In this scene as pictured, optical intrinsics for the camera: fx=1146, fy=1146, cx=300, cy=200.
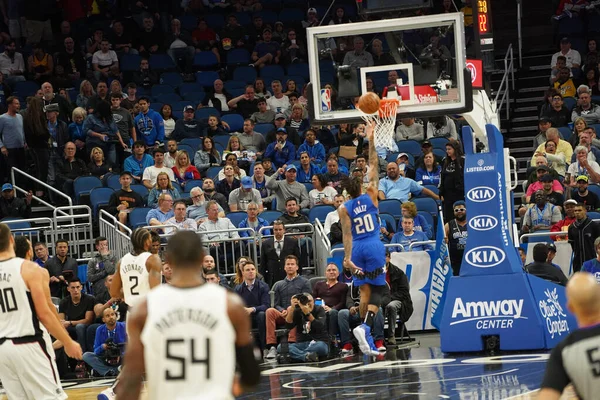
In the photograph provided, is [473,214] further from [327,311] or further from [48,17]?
[48,17]

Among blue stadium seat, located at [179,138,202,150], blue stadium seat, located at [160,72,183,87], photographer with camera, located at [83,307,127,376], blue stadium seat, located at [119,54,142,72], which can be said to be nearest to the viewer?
photographer with camera, located at [83,307,127,376]

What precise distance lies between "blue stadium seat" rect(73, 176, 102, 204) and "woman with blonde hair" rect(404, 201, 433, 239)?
5813mm

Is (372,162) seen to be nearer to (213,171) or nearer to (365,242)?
(365,242)

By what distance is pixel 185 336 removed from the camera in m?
5.52

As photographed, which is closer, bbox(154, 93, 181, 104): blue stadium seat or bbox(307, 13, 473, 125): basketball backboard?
bbox(307, 13, 473, 125): basketball backboard

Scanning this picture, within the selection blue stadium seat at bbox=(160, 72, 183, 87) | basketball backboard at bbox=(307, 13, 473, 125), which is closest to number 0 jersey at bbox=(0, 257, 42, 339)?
basketball backboard at bbox=(307, 13, 473, 125)

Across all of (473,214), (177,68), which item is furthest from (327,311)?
(177,68)

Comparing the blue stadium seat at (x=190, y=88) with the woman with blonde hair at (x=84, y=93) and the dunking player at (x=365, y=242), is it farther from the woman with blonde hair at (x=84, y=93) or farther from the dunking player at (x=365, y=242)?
the dunking player at (x=365, y=242)

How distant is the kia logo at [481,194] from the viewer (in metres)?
14.3

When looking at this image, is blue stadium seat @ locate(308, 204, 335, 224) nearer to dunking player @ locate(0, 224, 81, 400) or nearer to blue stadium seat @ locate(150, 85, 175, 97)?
blue stadium seat @ locate(150, 85, 175, 97)

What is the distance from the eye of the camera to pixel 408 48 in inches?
598

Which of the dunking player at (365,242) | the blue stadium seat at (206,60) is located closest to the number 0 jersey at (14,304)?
the dunking player at (365,242)

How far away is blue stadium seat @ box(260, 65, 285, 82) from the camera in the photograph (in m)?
25.2

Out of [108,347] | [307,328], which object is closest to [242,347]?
[307,328]
